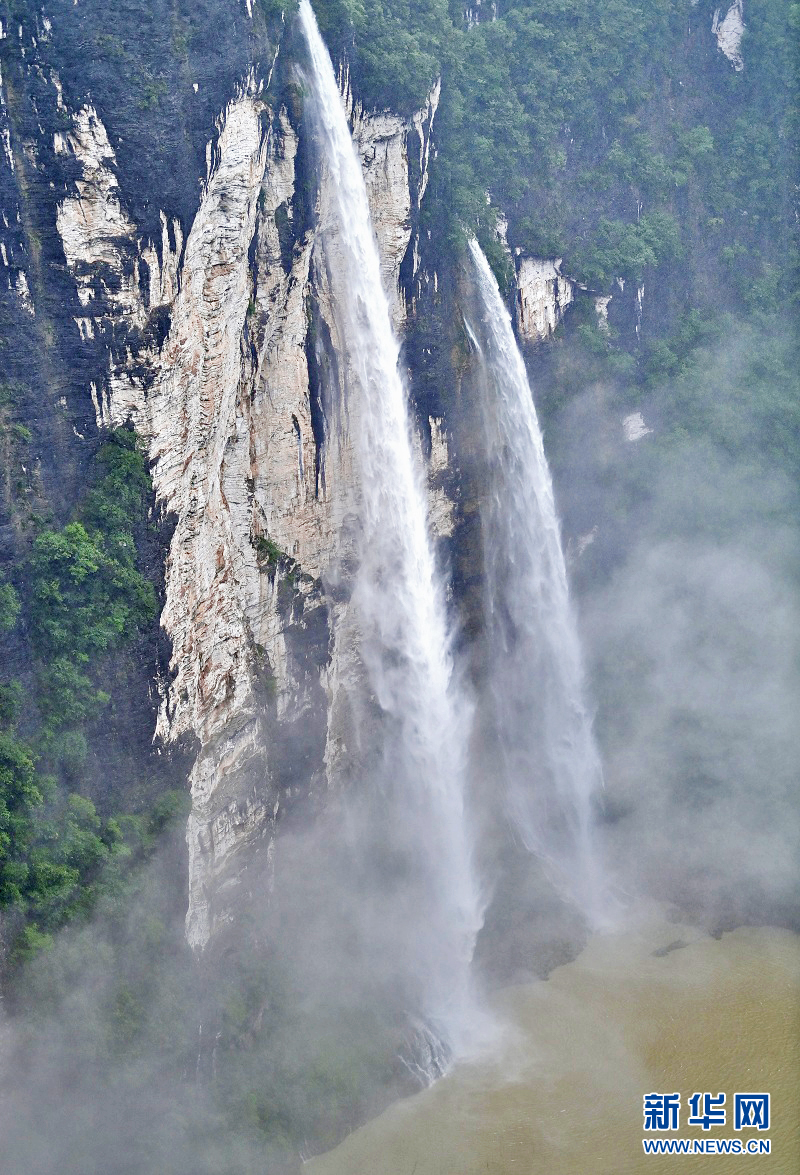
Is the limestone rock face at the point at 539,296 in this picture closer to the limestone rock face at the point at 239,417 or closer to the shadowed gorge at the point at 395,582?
the shadowed gorge at the point at 395,582

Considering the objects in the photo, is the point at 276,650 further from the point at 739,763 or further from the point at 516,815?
the point at 739,763

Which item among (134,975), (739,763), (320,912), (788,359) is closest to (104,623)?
(134,975)

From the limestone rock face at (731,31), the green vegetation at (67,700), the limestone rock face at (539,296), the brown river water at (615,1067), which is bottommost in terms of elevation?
the brown river water at (615,1067)

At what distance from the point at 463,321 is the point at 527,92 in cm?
624

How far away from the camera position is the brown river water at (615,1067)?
46.0ft

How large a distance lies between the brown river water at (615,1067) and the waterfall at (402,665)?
1.23 meters

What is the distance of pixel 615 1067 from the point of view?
50.4 feet

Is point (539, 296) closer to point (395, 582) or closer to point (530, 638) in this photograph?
point (530, 638)

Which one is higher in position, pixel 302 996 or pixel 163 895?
pixel 163 895

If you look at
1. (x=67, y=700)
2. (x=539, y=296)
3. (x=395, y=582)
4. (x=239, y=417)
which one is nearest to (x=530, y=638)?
(x=395, y=582)

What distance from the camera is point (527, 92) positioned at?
2173 cm

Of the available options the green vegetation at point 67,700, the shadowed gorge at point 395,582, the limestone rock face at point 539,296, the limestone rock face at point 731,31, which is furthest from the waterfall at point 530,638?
the limestone rock face at point 731,31

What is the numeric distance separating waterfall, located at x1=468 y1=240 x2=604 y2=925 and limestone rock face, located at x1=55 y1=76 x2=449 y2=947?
279 cm

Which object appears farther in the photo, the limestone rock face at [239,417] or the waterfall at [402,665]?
the waterfall at [402,665]
